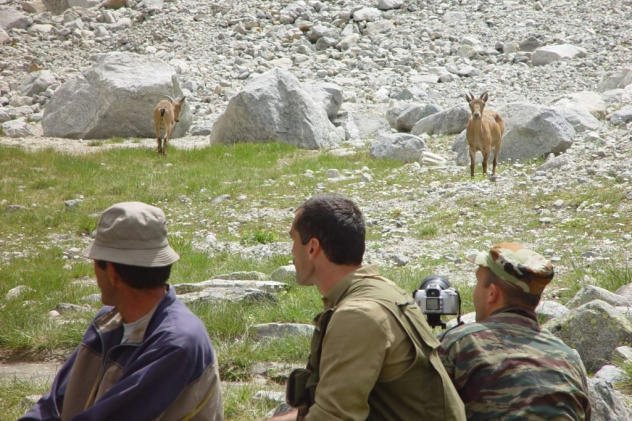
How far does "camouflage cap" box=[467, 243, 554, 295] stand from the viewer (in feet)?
10.5

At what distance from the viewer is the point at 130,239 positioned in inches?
118

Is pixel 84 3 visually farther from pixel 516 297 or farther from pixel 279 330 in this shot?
pixel 516 297

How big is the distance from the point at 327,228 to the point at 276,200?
9828mm

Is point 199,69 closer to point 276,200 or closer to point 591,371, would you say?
point 276,200

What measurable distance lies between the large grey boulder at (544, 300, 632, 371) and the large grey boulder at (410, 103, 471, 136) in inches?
524

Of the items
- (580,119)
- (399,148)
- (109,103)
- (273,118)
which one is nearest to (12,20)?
(109,103)

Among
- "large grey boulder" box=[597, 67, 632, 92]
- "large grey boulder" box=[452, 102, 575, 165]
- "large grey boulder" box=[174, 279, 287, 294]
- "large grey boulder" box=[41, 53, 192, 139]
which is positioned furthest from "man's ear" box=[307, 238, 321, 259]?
"large grey boulder" box=[597, 67, 632, 92]

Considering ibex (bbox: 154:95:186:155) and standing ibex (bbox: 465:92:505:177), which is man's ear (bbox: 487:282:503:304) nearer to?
standing ibex (bbox: 465:92:505:177)

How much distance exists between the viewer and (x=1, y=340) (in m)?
6.51

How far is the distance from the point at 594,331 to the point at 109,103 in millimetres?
16604

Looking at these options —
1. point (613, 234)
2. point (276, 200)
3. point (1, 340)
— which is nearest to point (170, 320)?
point (1, 340)

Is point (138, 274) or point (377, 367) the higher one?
point (138, 274)

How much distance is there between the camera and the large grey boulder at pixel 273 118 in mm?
18422

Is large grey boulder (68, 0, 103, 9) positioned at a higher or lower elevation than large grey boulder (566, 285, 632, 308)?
higher
